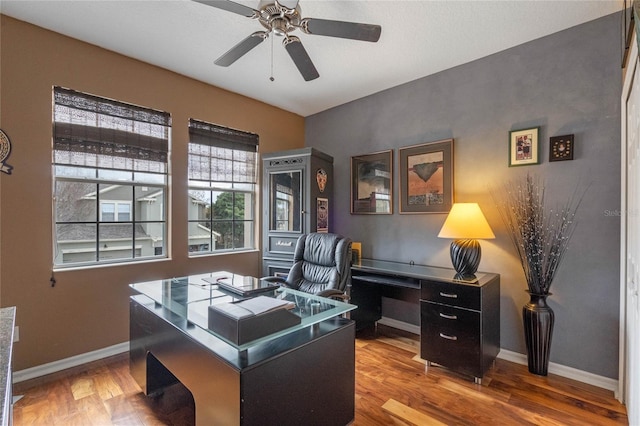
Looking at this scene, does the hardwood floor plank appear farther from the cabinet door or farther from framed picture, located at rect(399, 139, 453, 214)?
the cabinet door

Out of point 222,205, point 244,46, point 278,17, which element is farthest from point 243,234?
point 278,17

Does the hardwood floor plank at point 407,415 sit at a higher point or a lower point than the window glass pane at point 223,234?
lower

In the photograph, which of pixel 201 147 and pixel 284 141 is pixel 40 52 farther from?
pixel 284 141

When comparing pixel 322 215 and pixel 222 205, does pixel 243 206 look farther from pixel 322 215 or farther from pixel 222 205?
pixel 322 215

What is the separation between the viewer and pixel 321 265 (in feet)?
9.11

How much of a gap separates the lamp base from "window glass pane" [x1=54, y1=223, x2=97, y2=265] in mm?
3255

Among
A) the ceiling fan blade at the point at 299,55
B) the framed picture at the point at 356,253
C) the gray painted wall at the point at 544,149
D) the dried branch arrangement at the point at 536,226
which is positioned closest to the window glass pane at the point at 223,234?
the framed picture at the point at 356,253

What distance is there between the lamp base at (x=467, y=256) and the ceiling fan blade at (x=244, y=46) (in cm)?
222

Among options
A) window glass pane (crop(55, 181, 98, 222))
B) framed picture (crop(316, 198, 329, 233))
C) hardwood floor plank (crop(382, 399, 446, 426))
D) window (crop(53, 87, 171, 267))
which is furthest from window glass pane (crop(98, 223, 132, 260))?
hardwood floor plank (crop(382, 399, 446, 426))

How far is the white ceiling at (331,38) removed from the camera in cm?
214

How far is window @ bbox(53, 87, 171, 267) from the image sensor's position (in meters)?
2.55

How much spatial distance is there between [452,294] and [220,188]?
107 inches

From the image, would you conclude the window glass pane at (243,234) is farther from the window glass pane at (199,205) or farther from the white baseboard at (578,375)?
the white baseboard at (578,375)

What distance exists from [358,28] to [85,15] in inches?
81.8
